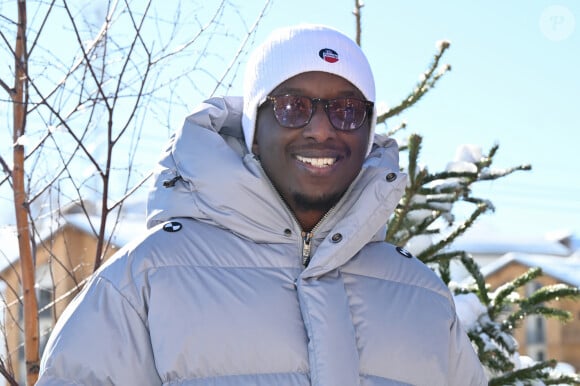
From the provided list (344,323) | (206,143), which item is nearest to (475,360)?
(344,323)

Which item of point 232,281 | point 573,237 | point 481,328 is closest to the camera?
point 232,281

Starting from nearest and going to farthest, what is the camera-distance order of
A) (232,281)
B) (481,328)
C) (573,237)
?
(232,281), (481,328), (573,237)

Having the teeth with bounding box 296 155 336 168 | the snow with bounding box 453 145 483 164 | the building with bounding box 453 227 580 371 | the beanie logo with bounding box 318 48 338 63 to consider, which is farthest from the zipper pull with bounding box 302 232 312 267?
the building with bounding box 453 227 580 371

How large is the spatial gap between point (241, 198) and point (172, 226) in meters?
0.19

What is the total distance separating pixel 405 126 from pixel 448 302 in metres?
1.94

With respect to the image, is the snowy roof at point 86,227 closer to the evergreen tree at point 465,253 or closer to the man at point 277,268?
the man at point 277,268

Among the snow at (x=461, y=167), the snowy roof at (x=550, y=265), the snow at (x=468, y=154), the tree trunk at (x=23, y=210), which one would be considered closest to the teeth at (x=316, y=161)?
the tree trunk at (x=23, y=210)

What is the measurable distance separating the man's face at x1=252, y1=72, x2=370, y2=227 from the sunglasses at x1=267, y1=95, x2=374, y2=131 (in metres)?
0.01

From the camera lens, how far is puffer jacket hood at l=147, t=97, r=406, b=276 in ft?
8.07

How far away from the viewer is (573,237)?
3133 cm

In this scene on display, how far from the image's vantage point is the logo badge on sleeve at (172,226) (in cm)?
241

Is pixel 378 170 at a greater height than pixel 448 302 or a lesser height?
greater

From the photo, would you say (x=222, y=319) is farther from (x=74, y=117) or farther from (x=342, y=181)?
(x=74, y=117)

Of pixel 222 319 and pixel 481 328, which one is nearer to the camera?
pixel 222 319
